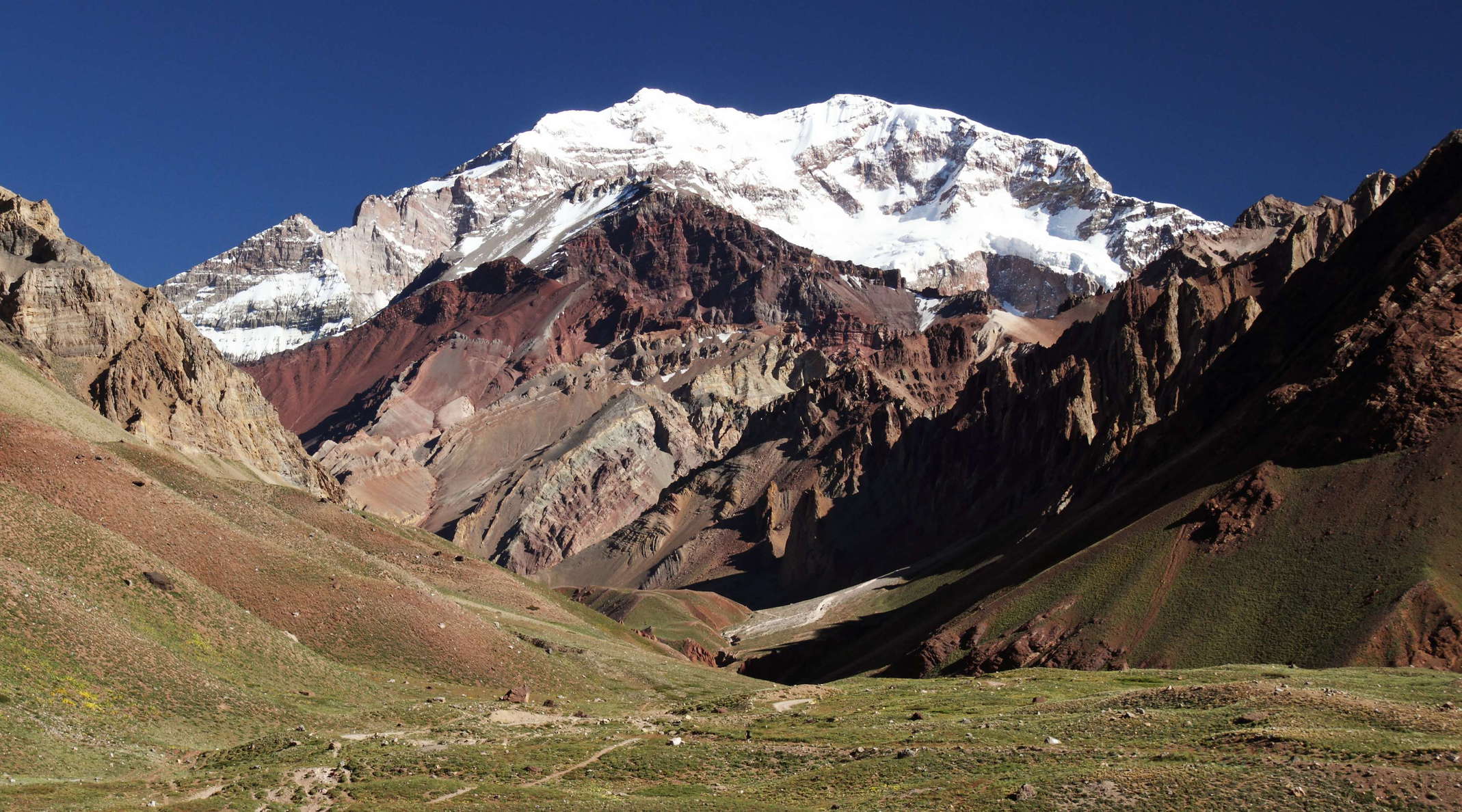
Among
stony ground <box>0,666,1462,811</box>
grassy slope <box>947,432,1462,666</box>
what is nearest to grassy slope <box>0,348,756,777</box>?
stony ground <box>0,666,1462,811</box>

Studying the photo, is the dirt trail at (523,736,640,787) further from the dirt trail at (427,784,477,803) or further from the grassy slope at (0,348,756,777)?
the grassy slope at (0,348,756,777)

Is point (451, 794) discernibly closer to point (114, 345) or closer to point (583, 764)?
point (583, 764)

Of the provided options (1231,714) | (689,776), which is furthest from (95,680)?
(1231,714)

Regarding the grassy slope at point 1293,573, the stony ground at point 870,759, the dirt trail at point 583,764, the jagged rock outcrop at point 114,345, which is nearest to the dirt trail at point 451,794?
the stony ground at point 870,759

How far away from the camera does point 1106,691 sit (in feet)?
208

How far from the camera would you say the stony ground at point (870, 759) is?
114 ft

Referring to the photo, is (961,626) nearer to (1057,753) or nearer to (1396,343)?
(1396,343)

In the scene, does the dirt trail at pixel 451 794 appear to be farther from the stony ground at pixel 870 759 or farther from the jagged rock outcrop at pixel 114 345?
the jagged rock outcrop at pixel 114 345

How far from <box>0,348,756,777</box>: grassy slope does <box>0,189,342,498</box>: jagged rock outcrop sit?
16.9 metres

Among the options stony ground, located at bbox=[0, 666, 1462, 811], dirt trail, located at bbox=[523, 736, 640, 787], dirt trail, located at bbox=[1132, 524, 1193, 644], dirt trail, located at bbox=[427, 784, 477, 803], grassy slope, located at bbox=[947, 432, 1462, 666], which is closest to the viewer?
stony ground, located at bbox=[0, 666, 1462, 811]

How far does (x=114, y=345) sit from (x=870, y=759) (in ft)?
339

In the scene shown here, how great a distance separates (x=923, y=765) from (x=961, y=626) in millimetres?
75290

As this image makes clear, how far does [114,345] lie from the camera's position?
123 meters

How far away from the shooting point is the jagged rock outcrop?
379 ft
